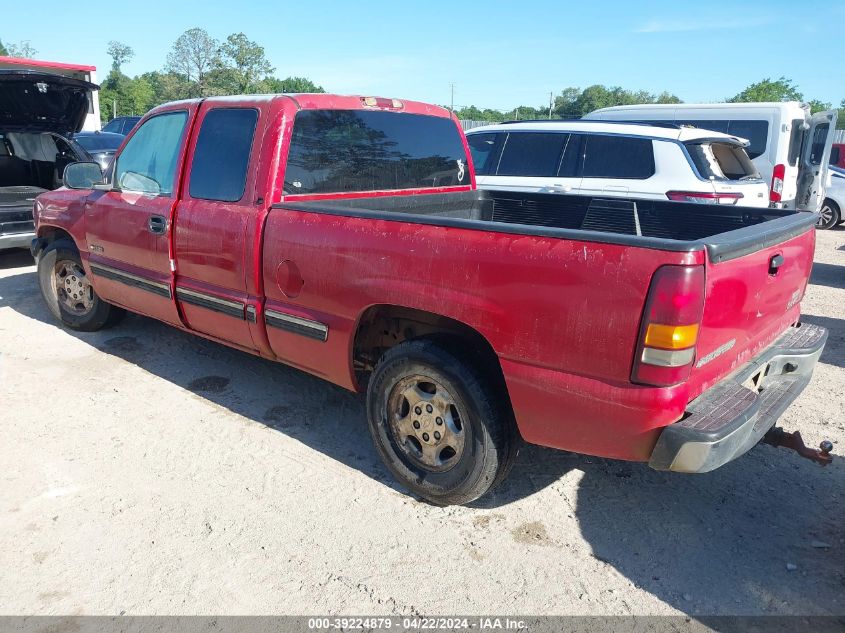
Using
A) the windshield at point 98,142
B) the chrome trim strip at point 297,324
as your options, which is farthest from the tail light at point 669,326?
the windshield at point 98,142

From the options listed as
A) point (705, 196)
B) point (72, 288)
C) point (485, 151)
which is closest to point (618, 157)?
point (705, 196)

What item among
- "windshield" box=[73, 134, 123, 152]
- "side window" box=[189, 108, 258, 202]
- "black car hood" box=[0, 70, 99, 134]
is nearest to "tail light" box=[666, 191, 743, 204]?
"side window" box=[189, 108, 258, 202]

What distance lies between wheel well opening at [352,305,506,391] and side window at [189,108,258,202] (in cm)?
112

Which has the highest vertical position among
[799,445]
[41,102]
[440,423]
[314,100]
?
[41,102]

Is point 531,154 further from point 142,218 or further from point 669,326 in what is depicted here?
point 669,326

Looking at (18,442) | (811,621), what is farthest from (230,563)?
(811,621)

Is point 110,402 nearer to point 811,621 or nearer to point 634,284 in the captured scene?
point 634,284

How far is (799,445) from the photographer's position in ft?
10.1

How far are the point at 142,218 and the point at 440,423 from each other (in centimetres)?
262

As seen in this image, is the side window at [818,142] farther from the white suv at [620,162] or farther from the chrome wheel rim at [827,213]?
the chrome wheel rim at [827,213]

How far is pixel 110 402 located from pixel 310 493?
1832 millimetres

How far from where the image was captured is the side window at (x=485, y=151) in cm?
857

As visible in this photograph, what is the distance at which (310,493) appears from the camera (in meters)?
3.29

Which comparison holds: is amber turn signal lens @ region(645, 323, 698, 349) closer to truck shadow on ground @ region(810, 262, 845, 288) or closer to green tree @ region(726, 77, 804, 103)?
truck shadow on ground @ region(810, 262, 845, 288)
